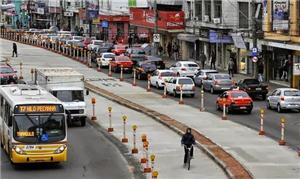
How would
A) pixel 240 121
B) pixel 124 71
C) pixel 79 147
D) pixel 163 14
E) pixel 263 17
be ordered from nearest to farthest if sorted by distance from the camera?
pixel 79 147 → pixel 240 121 → pixel 263 17 → pixel 124 71 → pixel 163 14

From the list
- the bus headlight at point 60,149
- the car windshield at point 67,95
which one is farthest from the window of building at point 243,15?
the bus headlight at point 60,149

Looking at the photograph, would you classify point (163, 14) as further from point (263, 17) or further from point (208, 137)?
point (208, 137)

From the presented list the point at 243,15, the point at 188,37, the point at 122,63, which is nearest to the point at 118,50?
the point at 188,37

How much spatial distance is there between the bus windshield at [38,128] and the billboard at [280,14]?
31.9m

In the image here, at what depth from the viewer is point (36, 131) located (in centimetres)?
2661

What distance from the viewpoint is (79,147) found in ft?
105

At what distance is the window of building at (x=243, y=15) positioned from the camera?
6631cm

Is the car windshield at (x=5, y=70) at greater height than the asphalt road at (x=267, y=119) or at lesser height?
greater

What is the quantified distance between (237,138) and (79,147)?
6586 mm

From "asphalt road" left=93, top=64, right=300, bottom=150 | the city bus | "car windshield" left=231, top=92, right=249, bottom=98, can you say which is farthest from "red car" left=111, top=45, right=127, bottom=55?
the city bus

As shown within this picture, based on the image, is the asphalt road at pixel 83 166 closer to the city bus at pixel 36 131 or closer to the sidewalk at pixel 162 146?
the city bus at pixel 36 131

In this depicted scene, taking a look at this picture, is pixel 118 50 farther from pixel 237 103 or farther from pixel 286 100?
pixel 286 100

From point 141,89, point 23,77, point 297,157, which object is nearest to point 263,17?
point 141,89

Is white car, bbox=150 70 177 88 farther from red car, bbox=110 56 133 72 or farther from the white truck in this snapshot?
the white truck
